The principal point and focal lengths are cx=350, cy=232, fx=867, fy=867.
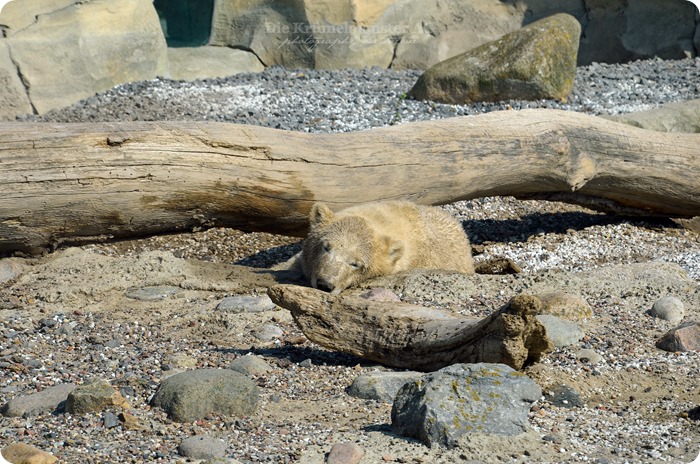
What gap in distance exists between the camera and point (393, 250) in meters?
6.69

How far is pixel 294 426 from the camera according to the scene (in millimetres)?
3832

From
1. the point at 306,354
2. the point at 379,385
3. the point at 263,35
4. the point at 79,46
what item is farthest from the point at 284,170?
the point at 263,35

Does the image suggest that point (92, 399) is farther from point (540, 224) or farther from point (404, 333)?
point (540, 224)

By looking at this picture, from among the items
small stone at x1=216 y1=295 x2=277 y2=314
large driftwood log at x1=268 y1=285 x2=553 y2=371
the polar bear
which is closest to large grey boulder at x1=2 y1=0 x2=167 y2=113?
the polar bear

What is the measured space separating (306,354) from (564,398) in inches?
58.1

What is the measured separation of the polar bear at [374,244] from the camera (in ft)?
21.1

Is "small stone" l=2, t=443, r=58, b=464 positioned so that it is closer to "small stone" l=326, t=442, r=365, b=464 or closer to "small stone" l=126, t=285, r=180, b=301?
"small stone" l=326, t=442, r=365, b=464

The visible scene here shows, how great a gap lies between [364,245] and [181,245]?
201 cm

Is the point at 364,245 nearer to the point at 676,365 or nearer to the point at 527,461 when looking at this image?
the point at 676,365

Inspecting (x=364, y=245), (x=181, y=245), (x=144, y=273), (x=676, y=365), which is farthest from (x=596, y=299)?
(x=181, y=245)

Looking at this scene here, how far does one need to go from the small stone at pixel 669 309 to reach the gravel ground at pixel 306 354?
7cm

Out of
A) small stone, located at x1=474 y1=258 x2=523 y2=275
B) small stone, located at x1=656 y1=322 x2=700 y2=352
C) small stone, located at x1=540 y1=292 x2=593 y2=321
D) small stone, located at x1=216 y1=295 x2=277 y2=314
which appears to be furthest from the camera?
small stone, located at x1=474 y1=258 x2=523 y2=275

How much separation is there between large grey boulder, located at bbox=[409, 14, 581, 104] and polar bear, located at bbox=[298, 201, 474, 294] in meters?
4.25

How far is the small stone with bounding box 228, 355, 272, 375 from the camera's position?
14.8ft
